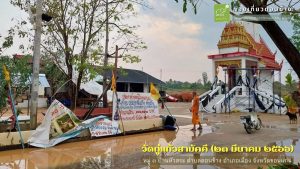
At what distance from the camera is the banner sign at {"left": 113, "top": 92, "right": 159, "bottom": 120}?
13.3 m

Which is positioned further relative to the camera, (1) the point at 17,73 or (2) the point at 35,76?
(1) the point at 17,73

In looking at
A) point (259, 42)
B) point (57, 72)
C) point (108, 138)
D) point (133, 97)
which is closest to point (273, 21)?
point (108, 138)

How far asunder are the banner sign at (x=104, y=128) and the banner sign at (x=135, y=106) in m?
0.50

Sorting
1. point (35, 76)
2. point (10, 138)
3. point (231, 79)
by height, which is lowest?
point (10, 138)

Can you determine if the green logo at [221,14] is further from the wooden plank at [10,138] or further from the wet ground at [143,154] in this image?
the wooden plank at [10,138]

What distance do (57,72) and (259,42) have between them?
1797 centimetres

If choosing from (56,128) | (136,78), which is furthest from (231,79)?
(56,128)

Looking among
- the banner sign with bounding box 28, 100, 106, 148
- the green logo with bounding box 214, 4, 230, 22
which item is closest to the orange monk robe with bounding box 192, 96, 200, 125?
the banner sign with bounding box 28, 100, 106, 148

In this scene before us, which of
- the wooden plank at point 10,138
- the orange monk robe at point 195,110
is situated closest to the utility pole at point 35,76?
the wooden plank at point 10,138

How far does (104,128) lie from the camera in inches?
480

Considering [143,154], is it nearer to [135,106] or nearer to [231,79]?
[135,106]

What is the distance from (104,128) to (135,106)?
212 cm

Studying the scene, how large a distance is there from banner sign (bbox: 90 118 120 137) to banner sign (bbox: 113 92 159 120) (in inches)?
19.6

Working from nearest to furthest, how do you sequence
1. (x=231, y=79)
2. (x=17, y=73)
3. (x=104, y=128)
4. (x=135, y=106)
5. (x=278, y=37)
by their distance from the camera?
(x=278, y=37) → (x=17, y=73) → (x=104, y=128) → (x=135, y=106) → (x=231, y=79)
